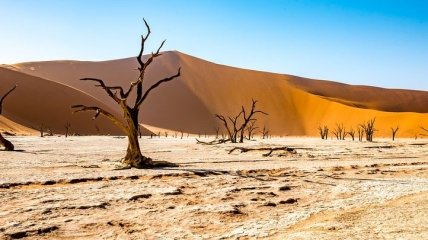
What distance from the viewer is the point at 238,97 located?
4075 inches

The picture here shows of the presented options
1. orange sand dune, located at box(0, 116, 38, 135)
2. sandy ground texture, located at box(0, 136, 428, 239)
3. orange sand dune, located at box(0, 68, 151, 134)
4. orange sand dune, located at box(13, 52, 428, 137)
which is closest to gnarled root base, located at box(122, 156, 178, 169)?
sandy ground texture, located at box(0, 136, 428, 239)

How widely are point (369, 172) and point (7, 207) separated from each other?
26.2 feet

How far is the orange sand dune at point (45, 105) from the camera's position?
61.9 m

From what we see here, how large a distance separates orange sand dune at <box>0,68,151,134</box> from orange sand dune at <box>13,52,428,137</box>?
17895mm

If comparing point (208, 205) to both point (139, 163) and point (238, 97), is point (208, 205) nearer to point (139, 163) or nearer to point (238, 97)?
point (139, 163)

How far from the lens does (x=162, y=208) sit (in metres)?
5.96

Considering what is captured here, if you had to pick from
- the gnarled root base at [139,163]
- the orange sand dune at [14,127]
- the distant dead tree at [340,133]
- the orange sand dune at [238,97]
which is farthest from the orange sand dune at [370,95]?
the gnarled root base at [139,163]

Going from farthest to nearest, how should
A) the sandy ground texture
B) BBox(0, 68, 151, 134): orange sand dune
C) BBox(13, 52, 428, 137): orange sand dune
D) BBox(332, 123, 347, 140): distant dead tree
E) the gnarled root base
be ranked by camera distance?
BBox(13, 52, 428, 137): orange sand dune
BBox(0, 68, 151, 134): orange sand dune
BBox(332, 123, 347, 140): distant dead tree
the gnarled root base
the sandy ground texture

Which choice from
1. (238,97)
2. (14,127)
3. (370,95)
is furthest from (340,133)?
(370,95)

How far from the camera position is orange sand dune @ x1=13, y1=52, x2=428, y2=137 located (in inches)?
3452

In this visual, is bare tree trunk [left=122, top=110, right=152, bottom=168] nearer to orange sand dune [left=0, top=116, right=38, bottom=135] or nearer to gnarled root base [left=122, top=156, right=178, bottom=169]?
gnarled root base [left=122, top=156, right=178, bottom=169]

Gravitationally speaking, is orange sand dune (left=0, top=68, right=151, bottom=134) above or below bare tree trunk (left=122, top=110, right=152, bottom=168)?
above

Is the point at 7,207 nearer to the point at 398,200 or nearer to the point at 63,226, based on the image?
the point at 63,226

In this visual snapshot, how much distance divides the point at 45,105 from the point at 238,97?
155 feet
